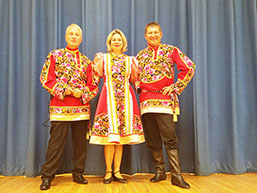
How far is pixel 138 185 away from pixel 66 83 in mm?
1137

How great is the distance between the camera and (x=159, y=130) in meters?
2.24

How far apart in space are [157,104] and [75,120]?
2.53ft

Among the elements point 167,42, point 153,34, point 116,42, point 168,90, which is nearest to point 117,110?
point 168,90

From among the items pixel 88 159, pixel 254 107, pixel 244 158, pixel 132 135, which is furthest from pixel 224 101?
pixel 88 159

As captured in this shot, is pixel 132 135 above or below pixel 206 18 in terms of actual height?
below

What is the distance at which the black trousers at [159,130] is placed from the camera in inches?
82.3

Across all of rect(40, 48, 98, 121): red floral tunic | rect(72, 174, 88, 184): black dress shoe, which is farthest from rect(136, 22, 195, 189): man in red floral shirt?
rect(72, 174, 88, 184): black dress shoe

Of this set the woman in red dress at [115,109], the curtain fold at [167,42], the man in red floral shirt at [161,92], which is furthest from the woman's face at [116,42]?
the curtain fold at [167,42]

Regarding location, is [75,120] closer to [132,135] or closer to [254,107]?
[132,135]

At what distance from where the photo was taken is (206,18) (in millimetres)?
2703

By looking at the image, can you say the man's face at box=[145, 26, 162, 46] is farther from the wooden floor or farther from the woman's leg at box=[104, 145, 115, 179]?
the wooden floor

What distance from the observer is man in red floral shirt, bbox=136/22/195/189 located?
6.88 ft

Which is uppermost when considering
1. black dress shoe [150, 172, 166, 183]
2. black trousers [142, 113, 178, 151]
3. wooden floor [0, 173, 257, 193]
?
black trousers [142, 113, 178, 151]

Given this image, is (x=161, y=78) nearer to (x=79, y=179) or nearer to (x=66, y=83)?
(x=66, y=83)
